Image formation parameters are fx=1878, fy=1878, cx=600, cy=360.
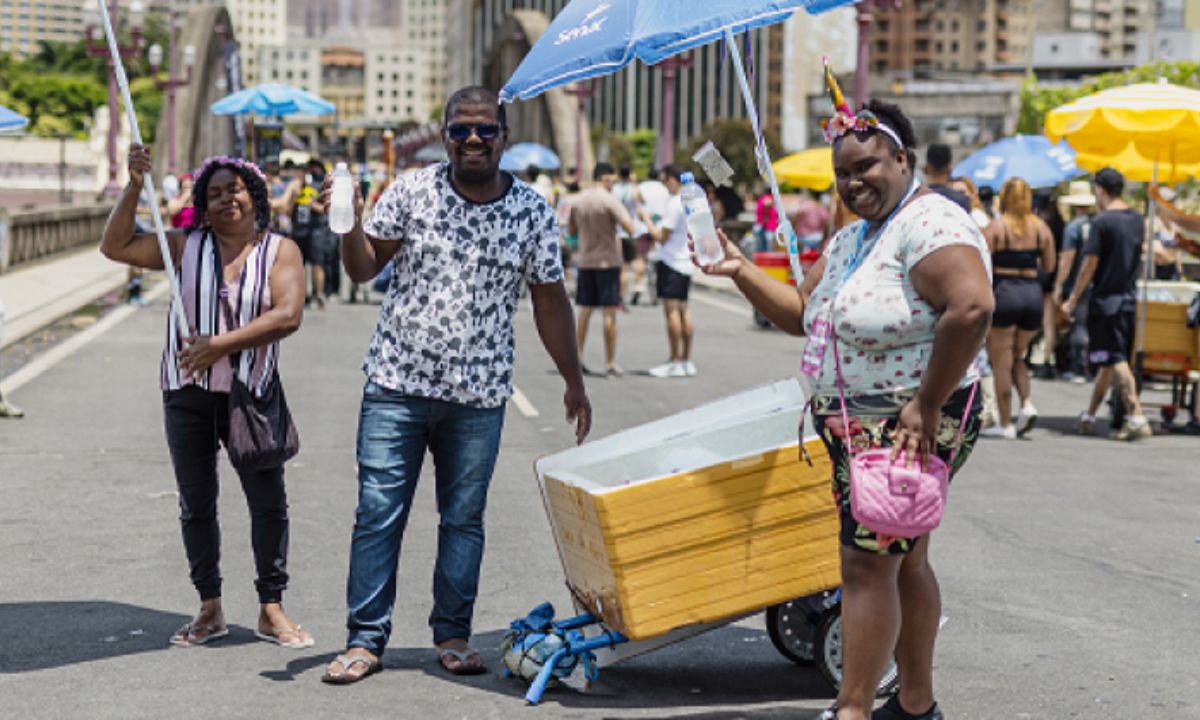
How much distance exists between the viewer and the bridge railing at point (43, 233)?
26847mm

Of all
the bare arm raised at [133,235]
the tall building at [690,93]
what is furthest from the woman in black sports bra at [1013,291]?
the tall building at [690,93]

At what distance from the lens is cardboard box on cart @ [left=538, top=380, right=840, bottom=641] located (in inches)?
215

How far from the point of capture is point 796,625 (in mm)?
6102

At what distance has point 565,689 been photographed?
588 cm

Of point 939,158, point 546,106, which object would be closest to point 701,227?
point 939,158

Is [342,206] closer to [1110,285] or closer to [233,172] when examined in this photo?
[233,172]

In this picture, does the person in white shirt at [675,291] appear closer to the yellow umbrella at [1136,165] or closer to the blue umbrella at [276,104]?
the yellow umbrella at [1136,165]

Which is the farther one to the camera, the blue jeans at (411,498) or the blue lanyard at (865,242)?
the blue jeans at (411,498)

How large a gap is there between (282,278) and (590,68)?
4.23ft

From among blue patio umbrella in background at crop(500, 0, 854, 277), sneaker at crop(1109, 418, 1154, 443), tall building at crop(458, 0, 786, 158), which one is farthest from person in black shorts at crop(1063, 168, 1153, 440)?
tall building at crop(458, 0, 786, 158)

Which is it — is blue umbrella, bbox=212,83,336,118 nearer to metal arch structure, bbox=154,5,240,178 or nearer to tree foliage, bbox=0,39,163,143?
metal arch structure, bbox=154,5,240,178

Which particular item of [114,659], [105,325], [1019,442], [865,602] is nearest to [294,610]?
Answer: [114,659]

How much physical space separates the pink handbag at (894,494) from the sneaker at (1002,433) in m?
8.55

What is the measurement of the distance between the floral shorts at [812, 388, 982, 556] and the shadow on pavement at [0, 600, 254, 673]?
2.49 metres
